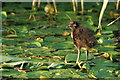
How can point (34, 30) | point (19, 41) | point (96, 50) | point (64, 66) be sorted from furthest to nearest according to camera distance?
point (34, 30) → point (19, 41) → point (96, 50) → point (64, 66)

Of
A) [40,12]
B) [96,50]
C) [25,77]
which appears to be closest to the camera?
[25,77]

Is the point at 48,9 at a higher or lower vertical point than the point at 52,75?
higher

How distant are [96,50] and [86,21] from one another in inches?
76.7

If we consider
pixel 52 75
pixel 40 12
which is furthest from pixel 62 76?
pixel 40 12

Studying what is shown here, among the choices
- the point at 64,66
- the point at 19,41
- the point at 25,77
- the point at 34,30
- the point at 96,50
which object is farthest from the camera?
the point at 34,30

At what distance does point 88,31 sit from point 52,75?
0.96 metres

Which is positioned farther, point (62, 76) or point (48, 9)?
point (48, 9)

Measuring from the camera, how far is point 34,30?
6.59 m

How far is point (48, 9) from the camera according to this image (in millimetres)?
7730

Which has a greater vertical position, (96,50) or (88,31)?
(88,31)

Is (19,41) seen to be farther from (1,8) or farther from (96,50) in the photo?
(1,8)

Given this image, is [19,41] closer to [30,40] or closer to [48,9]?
[30,40]

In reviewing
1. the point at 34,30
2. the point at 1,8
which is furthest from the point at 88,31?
the point at 1,8

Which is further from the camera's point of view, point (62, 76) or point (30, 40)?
point (30, 40)
